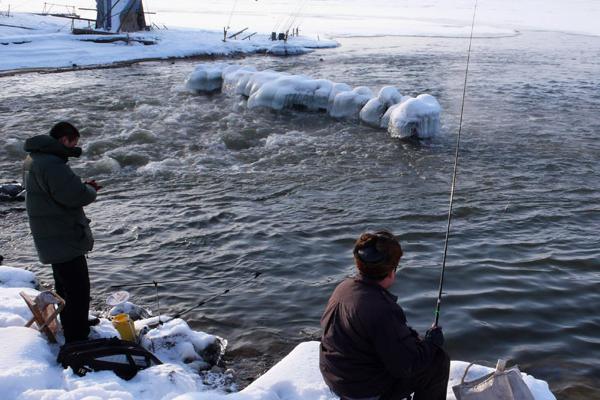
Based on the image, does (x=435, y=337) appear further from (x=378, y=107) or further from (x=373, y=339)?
(x=378, y=107)

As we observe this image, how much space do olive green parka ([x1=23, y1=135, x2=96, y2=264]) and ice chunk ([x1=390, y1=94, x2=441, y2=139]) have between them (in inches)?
435

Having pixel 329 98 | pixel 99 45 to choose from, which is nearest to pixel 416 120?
pixel 329 98

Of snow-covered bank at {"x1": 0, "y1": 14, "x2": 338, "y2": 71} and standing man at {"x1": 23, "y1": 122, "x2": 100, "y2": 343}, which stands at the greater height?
snow-covered bank at {"x1": 0, "y1": 14, "x2": 338, "y2": 71}

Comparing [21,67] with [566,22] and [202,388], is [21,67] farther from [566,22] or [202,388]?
[566,22]

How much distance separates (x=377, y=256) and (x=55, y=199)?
287 cm

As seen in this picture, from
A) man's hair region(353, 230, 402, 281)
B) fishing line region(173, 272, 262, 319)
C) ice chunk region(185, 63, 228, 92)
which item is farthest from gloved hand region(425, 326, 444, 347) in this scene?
ice chunk region(185, 63, 228, 92)

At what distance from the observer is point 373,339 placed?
3.34m

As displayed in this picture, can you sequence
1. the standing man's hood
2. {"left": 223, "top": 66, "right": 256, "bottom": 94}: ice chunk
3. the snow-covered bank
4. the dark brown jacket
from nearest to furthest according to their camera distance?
the dark brown jacket
the standing man's hood
{"left": 223, "top": 66, "right": 256, "bottom": 94}: ice chunk
the snow-covered bank

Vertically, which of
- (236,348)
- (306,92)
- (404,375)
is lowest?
(236,348)

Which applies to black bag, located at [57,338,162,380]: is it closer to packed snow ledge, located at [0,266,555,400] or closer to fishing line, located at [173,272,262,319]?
packed snow ledge, located at [0,266,555,400]

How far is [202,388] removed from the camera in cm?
517

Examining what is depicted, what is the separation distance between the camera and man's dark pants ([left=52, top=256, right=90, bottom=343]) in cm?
517

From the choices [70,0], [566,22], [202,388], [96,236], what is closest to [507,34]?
[566,22]

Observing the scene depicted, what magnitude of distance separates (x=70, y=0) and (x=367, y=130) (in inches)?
2899
